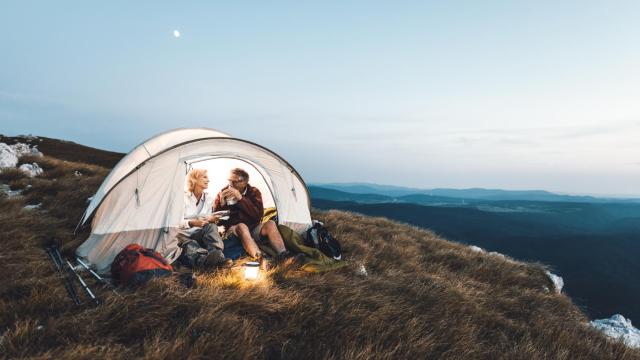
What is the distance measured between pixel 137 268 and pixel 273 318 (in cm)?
212

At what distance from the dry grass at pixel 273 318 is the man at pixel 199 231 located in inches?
33.2

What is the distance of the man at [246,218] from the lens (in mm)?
6998

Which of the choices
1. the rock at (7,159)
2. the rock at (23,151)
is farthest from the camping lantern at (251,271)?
the rock at (23,151)

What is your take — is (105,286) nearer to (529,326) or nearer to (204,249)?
(204,249)

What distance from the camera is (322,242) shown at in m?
7.81

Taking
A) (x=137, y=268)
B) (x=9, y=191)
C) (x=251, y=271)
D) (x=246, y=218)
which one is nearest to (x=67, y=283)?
(x=137, y=268)

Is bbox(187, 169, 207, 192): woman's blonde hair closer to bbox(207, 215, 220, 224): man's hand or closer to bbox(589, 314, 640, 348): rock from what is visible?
bbox(207, 215, 220, 224): man's hand

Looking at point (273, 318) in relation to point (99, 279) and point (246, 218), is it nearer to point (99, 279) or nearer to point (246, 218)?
point (99, 279)

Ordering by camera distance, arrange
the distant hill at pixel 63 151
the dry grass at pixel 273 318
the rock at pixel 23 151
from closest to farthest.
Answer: the dry grass at pixel 273 318 < the rock at pixel 23 151 < the distant hill at pixel 63 151

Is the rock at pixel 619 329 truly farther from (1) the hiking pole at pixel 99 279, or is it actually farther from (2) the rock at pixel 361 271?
(1) the hiking pole at pixel 99 279

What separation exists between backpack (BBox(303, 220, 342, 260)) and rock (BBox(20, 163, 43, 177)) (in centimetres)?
1022

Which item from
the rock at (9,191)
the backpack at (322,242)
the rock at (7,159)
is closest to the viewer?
the backpack at (322,242)

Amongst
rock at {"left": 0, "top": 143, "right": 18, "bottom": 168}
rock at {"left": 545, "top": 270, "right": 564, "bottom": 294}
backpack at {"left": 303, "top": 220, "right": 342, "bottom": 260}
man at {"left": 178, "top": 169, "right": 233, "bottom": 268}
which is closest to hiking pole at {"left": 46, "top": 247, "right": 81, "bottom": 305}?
man at {"left": 178, "top": 169, "right": 233, "bottom": 268}

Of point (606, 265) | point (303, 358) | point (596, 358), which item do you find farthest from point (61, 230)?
point (606, 265)
